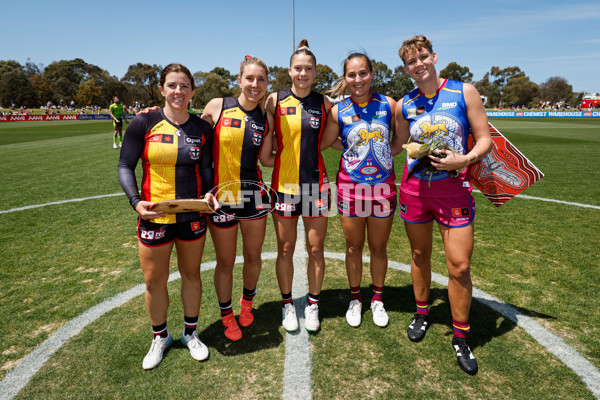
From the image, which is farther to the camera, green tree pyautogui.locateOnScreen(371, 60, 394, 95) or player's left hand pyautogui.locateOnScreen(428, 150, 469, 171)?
green tree pyautogui.locateOnScreen(371, 60, 394, 95)

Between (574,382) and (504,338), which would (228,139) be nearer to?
(504,338)

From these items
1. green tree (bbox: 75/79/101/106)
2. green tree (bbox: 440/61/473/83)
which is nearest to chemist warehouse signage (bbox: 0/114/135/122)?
green tree (bbox: 75/79/101/106)

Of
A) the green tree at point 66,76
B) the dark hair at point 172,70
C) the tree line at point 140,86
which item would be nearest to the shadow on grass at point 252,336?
the dark hair at point 172,70

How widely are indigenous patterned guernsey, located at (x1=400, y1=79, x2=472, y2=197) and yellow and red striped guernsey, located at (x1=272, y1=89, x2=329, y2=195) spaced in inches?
35.7

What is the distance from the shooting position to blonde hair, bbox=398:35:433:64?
2941mm

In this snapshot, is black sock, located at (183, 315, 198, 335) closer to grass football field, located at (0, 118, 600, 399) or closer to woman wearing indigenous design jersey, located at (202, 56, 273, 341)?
grass football field, located at (0, 118, 600, 399)

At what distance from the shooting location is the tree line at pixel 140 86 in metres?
75.8

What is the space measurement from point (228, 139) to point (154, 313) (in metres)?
1.69

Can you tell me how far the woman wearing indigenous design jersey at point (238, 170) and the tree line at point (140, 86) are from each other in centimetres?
7387

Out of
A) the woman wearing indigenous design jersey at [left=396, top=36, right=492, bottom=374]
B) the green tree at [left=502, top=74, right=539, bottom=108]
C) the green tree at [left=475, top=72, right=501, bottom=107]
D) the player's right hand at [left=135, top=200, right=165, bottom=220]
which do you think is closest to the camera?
the player's right hand at [left=135, top=200, right=165, bottom=220]

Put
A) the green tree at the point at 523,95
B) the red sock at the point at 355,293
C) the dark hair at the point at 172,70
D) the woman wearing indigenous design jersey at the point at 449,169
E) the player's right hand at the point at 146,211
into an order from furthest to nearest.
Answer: the green tree at the point at 523,95 → the red sock at the point at 355,293 → the woman wearing indigenous design jersey at the point at 449,169 → the dark hair at the point at 172,70 → the player's right hand at the point at 146,211

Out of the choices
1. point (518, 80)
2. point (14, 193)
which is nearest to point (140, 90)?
point (14, 193)

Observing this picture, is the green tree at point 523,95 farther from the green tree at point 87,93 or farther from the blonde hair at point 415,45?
the green tree at point 87,93

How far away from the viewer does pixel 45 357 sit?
2945 mm
